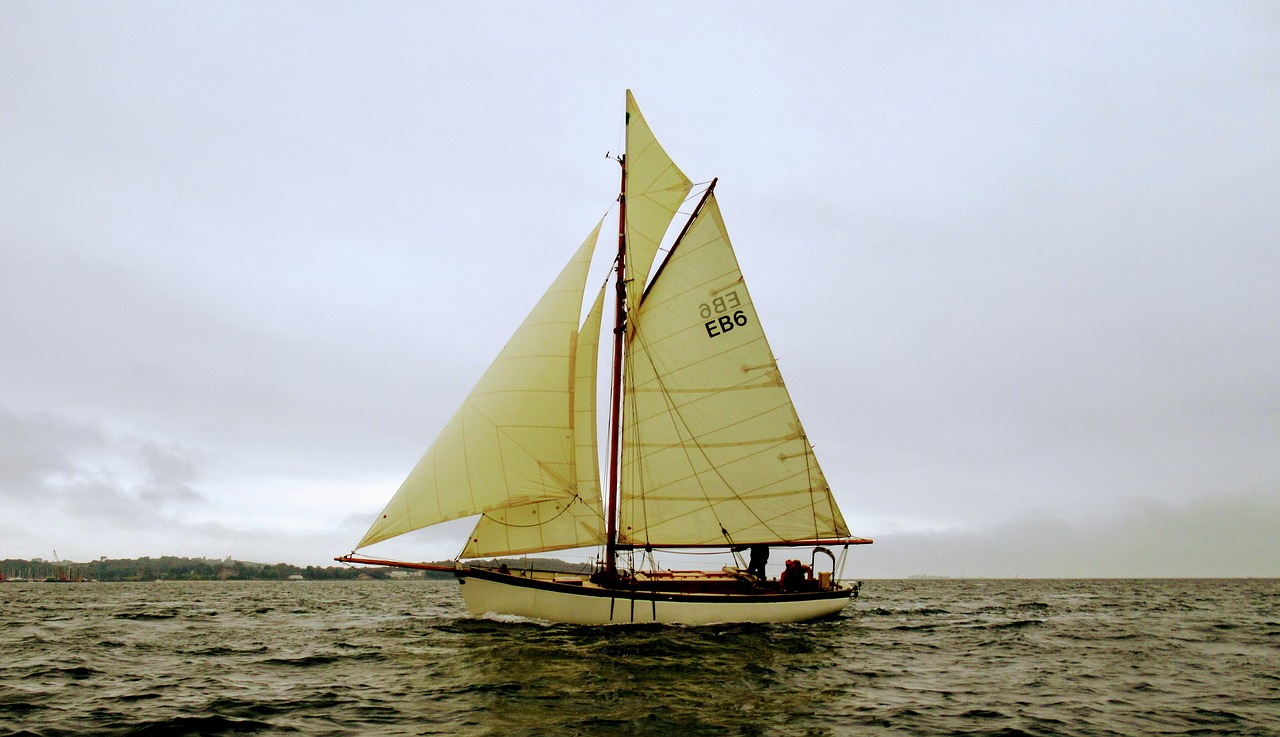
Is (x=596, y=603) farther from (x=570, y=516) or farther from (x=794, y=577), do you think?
(x=794, y=577)

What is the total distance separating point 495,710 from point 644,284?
18.3 m

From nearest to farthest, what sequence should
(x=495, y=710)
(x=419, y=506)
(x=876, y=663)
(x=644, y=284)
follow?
1. (x=495, y=710)
2. (x=876, y=663)
3. (x=419, y=506)
4. (x=644, y=284)

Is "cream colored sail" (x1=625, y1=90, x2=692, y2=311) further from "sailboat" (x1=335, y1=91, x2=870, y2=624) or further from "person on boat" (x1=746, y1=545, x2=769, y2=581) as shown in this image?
"person on boat" (x1=746, y1=545, x2=769, y2=581)

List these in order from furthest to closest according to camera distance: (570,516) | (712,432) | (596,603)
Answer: (712,432), (570,516), (596,603)

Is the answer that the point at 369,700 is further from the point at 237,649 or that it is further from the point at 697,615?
the point at 697,615

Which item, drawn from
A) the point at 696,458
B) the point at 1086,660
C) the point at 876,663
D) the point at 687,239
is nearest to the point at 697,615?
the point at 696,458

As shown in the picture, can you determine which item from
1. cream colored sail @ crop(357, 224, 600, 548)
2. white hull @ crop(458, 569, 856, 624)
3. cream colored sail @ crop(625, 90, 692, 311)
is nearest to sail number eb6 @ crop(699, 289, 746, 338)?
cream colored sail @ crop(625, 90, 692, 311)

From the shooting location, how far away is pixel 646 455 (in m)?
28.8

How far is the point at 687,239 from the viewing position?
29.4 meters

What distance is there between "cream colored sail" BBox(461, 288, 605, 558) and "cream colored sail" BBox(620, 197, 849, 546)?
1.58 meters

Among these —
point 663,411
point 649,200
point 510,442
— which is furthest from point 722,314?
point 510,442

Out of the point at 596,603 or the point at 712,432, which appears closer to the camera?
the point at 596,603

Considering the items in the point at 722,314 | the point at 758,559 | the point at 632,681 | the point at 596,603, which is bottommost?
the point at 632,681

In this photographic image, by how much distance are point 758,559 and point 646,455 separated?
5.62 metres
